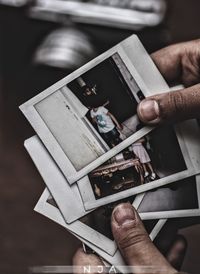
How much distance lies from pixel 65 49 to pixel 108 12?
22 centimetres

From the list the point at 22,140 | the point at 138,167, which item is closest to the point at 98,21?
the point at 22,140

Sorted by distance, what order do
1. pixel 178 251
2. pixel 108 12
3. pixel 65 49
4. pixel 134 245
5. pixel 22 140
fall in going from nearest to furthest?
1. pixel 134 245
2. pixel 178 251
3. pixel 65 49
4. pixel 108 12
5. pixel 22 140

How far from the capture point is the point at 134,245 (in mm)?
759

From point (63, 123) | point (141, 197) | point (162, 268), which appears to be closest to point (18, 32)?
point (63, 123)

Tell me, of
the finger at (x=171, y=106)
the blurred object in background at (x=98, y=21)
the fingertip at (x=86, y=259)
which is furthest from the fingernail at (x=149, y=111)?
the blurred object in background at (x=98, y=21)

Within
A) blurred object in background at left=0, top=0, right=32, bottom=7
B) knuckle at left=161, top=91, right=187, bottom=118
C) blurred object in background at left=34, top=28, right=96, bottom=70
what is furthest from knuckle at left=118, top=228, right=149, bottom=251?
blurred object in background at left=0, top=0, right=32, bottom=7

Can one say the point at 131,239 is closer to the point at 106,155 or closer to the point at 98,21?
the point at 106,155

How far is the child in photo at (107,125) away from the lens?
0.82 metres

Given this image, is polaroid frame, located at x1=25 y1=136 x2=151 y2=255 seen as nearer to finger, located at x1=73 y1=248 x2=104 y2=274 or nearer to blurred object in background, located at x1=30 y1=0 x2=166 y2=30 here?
finger, located at x1=73 y1=248 x2=104 y2=274

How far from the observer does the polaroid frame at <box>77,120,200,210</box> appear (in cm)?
81

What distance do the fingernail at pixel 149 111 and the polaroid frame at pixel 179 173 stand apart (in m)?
0.05

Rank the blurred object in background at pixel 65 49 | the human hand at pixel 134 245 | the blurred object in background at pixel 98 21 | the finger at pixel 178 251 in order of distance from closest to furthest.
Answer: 1. the human hand at pixel 134 245
2. the finger at pixel 178 251
3. the blurred object in background at pixel 65 49
4. the blurred object in background at pixel 98 21

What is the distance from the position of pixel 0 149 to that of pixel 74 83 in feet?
2.41

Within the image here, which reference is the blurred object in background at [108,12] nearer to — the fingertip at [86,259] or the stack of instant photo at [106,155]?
the stack of instant photo at [106,155]
